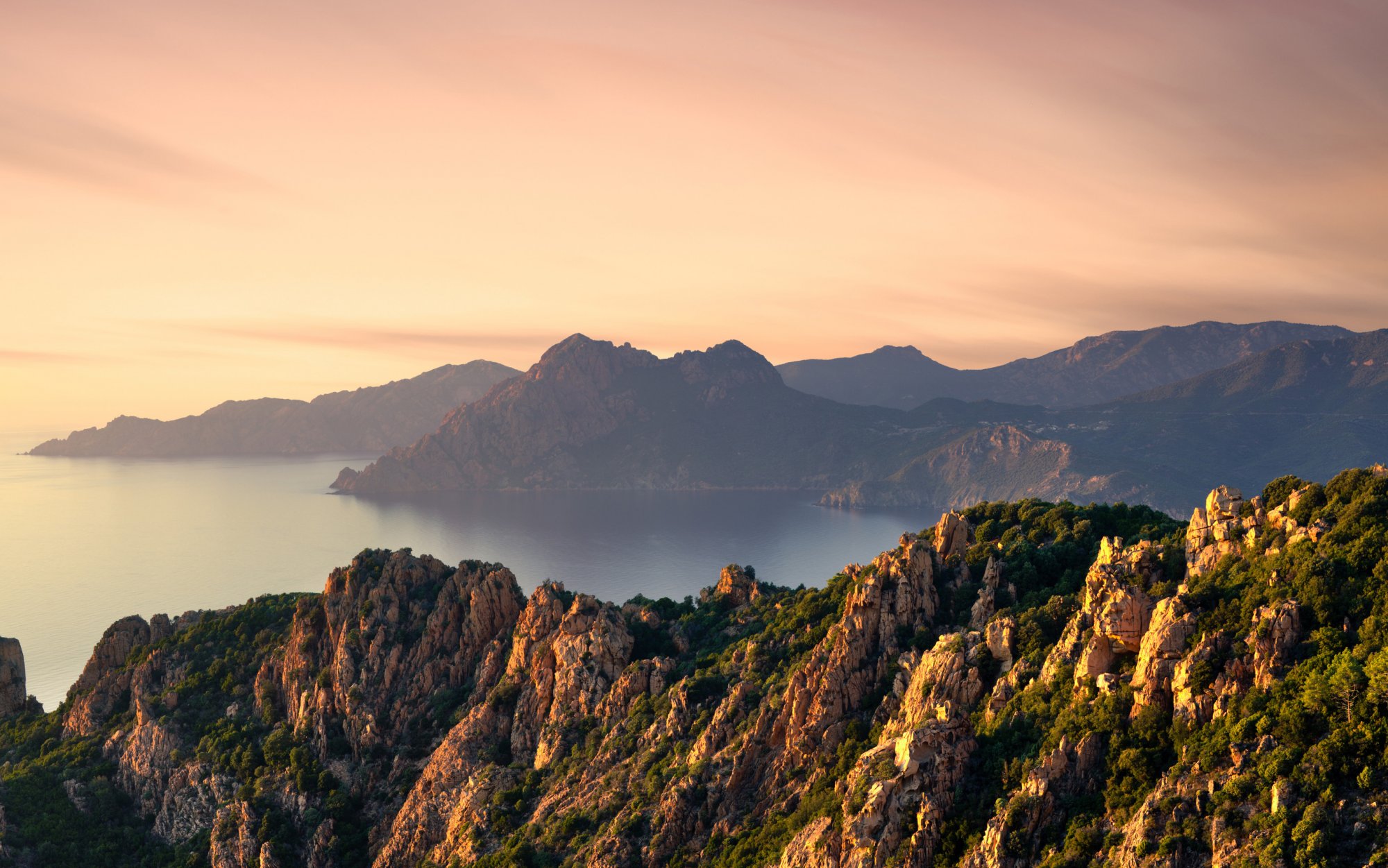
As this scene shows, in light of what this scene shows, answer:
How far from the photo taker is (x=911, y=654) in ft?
179

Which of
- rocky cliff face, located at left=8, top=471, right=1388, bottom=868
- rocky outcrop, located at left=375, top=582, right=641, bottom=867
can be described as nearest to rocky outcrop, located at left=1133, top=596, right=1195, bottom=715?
rocky cliff face, located at left=8, top=471, right=1388, bottom=868

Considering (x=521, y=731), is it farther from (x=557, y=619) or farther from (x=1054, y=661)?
Result: (x=1054, y=661)

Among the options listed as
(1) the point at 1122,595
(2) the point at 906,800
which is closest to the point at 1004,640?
(1) the point at 1122,595

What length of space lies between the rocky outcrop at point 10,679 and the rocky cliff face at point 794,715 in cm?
249

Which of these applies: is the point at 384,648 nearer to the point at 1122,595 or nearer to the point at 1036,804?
the point at 1036,804

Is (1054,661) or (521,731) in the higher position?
(1054,661)

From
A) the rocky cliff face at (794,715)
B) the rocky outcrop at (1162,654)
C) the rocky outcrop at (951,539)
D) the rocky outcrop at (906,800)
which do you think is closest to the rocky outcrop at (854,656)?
the rocky cliff face at (794,715)

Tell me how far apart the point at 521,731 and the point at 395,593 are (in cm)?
2035

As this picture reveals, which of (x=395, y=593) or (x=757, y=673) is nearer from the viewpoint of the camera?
(x=757, y=673)

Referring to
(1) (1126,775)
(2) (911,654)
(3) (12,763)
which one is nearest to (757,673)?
(2) (911,654)

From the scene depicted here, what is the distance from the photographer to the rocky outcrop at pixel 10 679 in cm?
8994

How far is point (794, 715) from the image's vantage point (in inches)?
2167

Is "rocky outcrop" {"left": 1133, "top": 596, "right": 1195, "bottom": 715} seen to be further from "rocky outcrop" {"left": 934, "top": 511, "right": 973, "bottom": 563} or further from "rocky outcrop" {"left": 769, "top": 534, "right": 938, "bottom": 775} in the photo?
"rocky outcrop" {"left": 934, "top": 511, "right": 973, "bottom": 563}

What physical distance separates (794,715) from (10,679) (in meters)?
81.2
